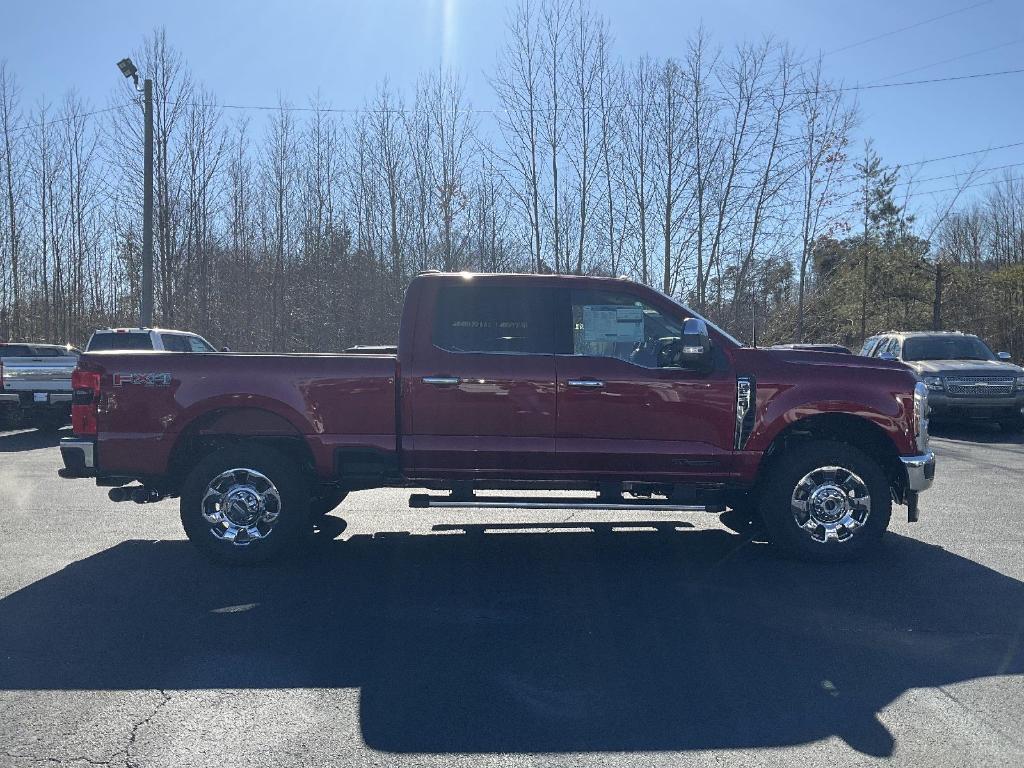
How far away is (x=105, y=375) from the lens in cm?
641

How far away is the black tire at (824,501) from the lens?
6.44 m

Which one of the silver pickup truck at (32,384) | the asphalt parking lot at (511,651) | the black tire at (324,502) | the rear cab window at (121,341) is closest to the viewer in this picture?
the asphalt parking lot at (511,651)

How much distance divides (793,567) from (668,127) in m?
20.6

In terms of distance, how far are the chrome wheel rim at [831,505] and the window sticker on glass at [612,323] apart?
68.1 inches

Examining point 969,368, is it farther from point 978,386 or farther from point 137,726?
point 137,726

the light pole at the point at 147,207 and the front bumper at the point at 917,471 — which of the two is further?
the light pole at the point at 147,207

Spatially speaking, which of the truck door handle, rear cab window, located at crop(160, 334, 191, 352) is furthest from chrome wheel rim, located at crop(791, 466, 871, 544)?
rear cab window, located at crop(160, 334, 191, 352)

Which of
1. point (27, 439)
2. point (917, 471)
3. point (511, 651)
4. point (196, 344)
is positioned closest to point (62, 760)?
point (511, 651)

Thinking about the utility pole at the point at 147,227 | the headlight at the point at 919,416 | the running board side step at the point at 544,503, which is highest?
the utility pole at the point at 147,227

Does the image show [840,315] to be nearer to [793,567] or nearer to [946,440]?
[946,440]

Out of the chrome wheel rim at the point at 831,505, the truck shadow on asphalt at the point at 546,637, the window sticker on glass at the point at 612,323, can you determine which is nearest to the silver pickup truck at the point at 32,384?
the truck shadow on asphalt at the point at 546,637

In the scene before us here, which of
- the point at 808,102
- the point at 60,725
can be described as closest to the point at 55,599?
the point at 60,725

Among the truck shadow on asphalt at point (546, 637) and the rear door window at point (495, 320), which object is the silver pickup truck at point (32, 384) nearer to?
the truck shadow on asphalt at point (546, 637)

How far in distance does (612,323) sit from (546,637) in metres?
2.60
